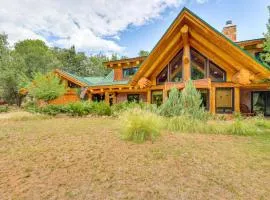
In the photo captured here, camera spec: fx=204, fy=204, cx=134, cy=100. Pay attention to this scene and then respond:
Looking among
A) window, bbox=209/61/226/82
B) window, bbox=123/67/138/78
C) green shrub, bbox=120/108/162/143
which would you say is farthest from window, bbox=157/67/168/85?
green shrub, bbox=120/108/162/143

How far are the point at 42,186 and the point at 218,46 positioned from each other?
1051 cm

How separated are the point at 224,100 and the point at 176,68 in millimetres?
3446

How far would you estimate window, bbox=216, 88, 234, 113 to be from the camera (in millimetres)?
11398

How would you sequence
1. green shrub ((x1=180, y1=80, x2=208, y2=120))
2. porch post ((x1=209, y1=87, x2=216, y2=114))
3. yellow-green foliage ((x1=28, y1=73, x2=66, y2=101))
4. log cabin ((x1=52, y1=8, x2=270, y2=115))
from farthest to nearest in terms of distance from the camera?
1. yellow-green foliage ((x1=28, y1=73, x2=66, y2=101))
2. porch post ((x1=209, y1=87, x2=216, y2=114))
3. log cabin ((x1=52, y1=8, x2=270, y2=115))
4. green shrub ((x1=180, y1=80, x2=208, y2=120))

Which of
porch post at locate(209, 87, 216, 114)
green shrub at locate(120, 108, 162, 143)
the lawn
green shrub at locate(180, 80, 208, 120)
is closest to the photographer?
the lawn

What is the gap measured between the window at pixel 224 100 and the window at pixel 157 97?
12.0ft

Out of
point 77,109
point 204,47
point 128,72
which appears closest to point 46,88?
point 77,109

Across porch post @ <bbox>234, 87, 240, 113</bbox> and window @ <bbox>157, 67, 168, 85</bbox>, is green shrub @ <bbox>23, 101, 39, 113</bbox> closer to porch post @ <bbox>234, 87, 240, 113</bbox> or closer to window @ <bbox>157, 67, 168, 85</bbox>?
window @ <bbox>157, 67, 168, 85</bbox>

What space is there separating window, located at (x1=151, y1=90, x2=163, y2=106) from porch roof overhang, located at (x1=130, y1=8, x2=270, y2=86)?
1896 mm

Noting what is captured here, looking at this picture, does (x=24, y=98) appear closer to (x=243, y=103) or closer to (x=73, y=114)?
(x=73, y=114)

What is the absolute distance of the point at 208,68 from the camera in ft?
38.0

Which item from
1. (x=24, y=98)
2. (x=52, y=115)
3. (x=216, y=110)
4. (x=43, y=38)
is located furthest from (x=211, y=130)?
(x=43, y=38)

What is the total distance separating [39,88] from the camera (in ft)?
53.5

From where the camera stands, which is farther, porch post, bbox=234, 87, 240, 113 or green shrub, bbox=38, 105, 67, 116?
green shrub, bbox=38, 105, 67, 116
